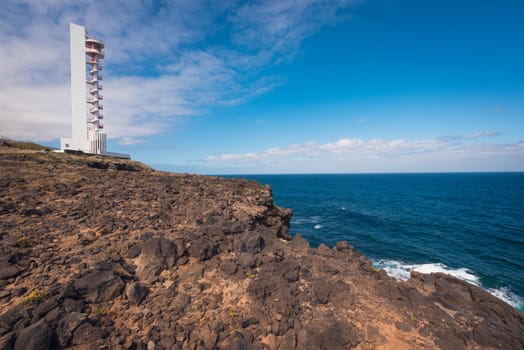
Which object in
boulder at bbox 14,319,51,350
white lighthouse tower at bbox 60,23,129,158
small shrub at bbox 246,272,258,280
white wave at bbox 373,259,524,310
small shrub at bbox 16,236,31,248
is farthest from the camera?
white lighthouse tower at bbox 60,23,129,158

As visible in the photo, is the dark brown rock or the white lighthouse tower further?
the white lighthouse tower

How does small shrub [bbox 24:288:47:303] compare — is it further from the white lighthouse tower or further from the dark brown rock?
the white lighthouse tower

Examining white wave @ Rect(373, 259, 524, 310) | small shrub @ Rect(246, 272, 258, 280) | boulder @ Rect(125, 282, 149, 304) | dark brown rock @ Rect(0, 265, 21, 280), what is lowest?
white wave @ Rect(373, 259, 524, 310)

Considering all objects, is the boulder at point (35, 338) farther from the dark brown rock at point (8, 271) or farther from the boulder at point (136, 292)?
the dark brown rock at point (8, 271)

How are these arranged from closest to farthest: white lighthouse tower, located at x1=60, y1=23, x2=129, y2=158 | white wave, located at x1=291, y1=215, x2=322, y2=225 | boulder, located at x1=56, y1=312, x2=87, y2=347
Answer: boulder, located at x1=56, y1=312, x2=87, y2=347, white lighthouse tower, located at x1=60, y1=23, x2=129, y2=158, white wave, located at x1=291, y1=215, x2=322, y2=225

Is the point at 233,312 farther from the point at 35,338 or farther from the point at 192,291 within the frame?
the point at 35,338

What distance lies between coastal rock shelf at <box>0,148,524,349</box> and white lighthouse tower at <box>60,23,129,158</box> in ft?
90.8

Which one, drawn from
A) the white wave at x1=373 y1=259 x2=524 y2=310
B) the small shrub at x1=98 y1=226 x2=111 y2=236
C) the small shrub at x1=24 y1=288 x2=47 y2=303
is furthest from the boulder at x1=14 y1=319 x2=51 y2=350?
the white wave at x1=373 y1=259 x2=524 y2=310

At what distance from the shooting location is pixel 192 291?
10.1m

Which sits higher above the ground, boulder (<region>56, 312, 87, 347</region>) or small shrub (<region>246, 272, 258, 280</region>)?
boulder (<region>56, 312, 87, 347</region>)

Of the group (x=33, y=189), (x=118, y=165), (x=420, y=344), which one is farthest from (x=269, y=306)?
(x=118, y=165)

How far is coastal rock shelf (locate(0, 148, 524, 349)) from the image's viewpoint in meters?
7.77

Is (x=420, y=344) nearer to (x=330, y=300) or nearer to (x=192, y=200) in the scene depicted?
(x=330, y=300)

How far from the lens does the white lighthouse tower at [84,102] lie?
40.6m
